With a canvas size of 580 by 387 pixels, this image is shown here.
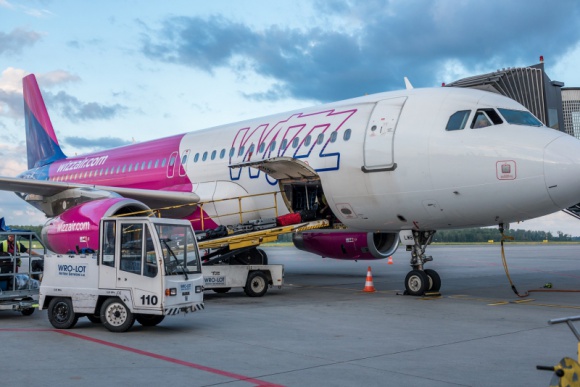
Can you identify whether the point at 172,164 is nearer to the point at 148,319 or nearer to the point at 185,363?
the point at 148,319

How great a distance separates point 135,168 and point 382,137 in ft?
29.5

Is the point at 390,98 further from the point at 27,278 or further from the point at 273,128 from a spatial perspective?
the point at 27,278

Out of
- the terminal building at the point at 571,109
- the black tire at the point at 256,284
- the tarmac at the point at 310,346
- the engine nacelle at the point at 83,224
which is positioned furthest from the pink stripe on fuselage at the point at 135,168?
the terminal building at the point at 571,109

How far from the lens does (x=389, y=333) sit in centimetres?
816

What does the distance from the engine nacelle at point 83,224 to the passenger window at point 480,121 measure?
23.3 feet

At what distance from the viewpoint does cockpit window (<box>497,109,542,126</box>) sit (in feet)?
36.1

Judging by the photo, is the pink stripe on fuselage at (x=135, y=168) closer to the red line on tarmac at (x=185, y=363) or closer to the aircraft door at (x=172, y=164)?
the aircraft door at (x=172, y=164)

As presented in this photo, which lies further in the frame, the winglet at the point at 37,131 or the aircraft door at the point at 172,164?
the winglet at the point at 37,131

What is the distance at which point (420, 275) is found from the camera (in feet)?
40.5

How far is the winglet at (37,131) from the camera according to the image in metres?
24.2

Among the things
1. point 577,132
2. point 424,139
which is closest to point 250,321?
point 424,139

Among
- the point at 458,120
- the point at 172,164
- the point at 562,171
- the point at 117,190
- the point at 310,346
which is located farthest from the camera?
the point at 172,164

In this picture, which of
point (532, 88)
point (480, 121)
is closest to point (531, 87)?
point (532, 88)

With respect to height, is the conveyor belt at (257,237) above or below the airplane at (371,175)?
below
